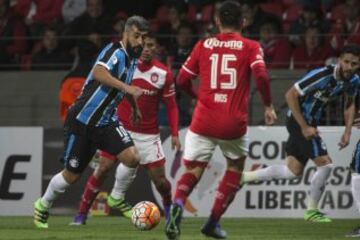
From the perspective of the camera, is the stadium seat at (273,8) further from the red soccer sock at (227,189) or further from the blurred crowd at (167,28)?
the red soccer sock at (227,189)

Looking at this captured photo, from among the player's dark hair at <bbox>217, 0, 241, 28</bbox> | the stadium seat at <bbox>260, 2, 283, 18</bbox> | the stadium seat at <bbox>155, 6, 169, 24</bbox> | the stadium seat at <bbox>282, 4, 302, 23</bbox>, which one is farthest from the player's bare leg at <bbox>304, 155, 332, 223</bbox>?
the stadium seat at <bbox>155, 6, 169, 24</bbox>

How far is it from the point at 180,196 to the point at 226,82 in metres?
1.13

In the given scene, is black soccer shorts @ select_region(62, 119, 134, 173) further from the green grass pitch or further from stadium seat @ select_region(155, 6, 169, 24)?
stadium seat @ select_region(155, 6, 169, 24)

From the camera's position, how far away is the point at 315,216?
14.4m

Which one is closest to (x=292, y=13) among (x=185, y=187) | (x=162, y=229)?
(x=162, y=229)

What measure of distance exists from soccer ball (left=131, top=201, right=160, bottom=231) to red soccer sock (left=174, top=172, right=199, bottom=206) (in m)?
1.36

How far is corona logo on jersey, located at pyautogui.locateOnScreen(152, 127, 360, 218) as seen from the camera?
619 inches

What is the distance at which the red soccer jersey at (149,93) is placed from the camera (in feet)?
45.2

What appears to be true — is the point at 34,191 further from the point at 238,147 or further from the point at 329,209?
the point at 238,147

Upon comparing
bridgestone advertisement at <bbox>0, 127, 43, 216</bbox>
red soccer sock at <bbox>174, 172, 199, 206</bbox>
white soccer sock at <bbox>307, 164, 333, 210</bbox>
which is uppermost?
red soccer sock at <bbox>174, 172, 199, 206</bbox>

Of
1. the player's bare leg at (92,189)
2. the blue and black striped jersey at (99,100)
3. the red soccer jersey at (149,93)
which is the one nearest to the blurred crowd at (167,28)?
the red soccer jersey at (149,93)

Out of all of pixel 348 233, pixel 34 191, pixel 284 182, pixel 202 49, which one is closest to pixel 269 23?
pixel 284 182

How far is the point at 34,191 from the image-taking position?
54.2ft

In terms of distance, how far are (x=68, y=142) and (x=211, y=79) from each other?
224 cm
